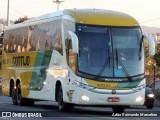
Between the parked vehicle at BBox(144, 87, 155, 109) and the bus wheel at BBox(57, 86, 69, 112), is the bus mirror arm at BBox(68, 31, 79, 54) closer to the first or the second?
the bus wheel at BBox(57, 86, 69, 112)

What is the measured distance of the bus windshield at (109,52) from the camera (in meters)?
21.6

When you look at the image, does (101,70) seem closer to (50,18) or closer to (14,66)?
(50,18)

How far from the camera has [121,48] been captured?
2200 cm

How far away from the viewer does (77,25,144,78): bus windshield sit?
21562mm

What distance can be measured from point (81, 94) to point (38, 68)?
18.2 feet

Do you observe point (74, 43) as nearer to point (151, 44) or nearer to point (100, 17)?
point (100, 17)

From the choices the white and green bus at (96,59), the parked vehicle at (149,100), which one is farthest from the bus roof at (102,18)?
the parked vehicle at (149,100)

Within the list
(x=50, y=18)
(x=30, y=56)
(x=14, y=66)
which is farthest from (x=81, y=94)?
(x=14, y=66)

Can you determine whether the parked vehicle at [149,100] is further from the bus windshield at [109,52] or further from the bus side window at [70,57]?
the bus side window at [70,57]

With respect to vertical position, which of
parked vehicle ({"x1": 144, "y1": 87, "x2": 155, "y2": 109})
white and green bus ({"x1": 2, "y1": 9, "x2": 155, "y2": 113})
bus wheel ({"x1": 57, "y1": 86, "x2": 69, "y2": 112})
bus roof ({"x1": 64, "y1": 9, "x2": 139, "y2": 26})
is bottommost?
parked vehicle ({"x1": 144, "y1": 87, "x2": 155, "y2": 109})

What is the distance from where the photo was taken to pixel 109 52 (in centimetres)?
2181

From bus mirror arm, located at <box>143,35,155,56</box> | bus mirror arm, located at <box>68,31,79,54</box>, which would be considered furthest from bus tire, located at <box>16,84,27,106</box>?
Answer: bus mirror arm, located at <box>143,35,155,56</box>

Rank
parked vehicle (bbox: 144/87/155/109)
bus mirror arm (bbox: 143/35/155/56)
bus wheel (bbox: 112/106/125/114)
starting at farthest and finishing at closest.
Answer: parked vehicle (bbox: 144/87/155/109), bus wheel (bbox: 112/106/125/114), bus mirror arm (bbox: 143/35/155/56)

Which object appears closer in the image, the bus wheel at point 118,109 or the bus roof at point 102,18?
the bus roof at point 102,18
